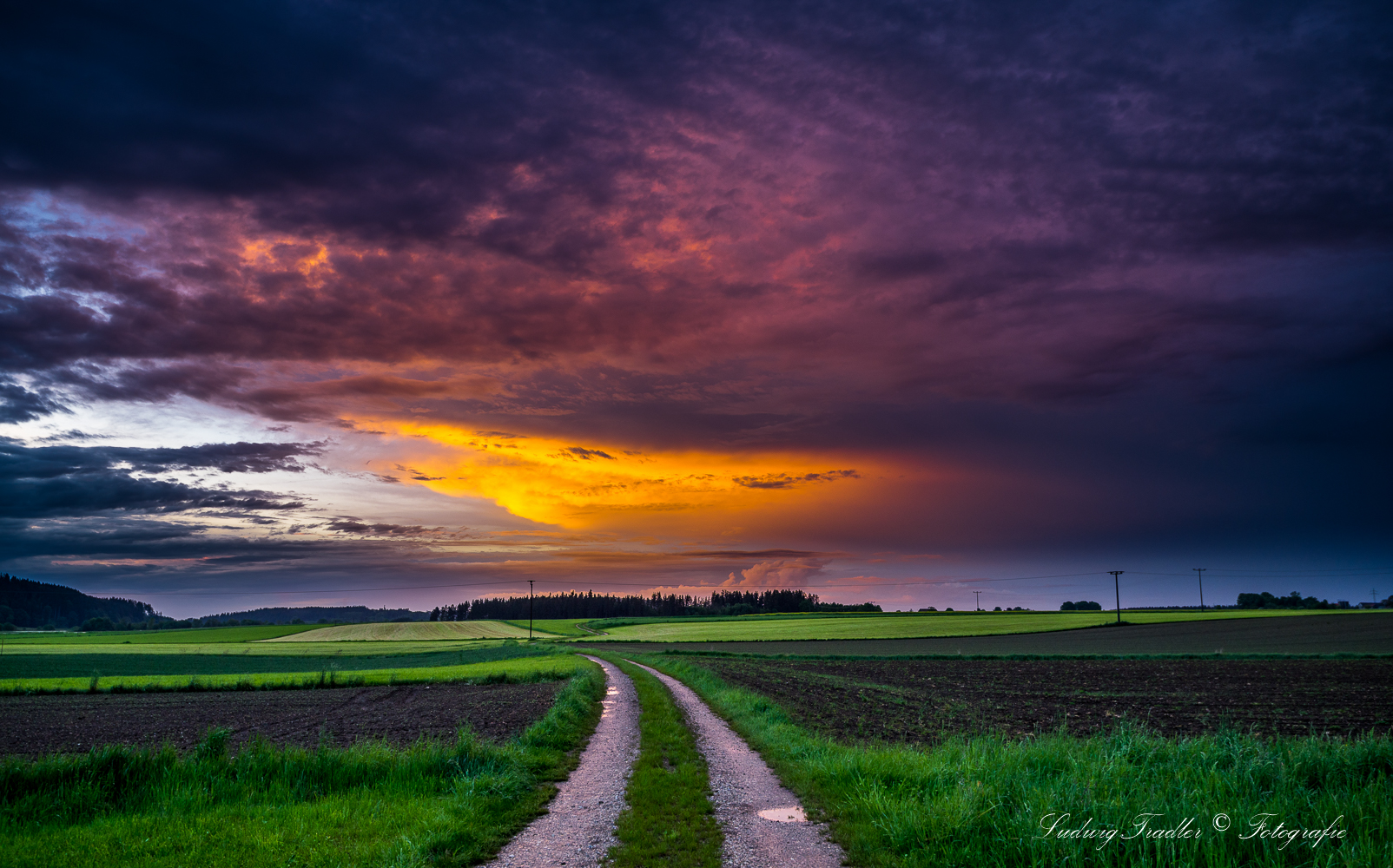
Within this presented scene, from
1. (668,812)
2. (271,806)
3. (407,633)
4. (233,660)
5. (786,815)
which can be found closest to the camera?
(786,815)

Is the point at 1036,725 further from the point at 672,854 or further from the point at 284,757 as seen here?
the point at 284,757

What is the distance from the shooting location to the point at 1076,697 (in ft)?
112

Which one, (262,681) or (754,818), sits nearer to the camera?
(754,818)

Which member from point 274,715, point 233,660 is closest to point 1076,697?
point 274,715

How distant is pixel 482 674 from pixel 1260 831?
157ft

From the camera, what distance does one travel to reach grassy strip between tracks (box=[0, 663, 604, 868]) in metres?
8.87

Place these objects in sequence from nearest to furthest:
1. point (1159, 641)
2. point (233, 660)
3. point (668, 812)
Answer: point (668, 812), point (1159, 641), point (233, 660)

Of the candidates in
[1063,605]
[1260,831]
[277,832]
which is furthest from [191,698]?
[1063,605]

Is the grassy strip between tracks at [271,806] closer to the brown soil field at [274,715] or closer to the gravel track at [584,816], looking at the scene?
the gravel track at [584,816]

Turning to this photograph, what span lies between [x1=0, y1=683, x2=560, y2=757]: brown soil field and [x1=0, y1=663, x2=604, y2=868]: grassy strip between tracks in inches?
267

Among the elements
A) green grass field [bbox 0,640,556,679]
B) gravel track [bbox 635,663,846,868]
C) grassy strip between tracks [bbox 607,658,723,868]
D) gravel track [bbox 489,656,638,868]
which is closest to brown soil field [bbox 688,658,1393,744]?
gravel track [bbox 635,663,846,868]

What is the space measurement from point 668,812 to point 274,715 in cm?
3020

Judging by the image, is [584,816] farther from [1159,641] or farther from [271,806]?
[1159,641]

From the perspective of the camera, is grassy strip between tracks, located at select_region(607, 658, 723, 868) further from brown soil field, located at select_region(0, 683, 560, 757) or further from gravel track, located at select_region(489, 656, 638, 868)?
brown soil field, located at select_region(0, 683, 560, 757)
